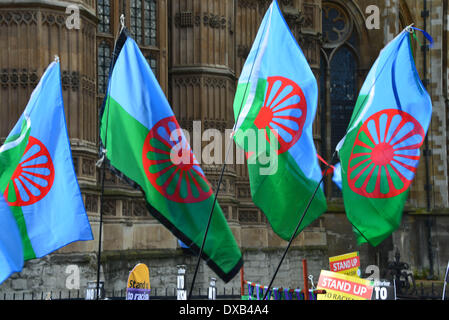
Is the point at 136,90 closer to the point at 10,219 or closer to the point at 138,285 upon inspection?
the point at 10,219

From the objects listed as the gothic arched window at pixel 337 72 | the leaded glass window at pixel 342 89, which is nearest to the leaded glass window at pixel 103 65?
the gothic arched window at pixel 337 72

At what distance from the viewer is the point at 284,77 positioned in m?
11.7

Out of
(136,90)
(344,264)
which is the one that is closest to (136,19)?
(344,264)

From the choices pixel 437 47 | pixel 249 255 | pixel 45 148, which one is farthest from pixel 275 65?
pixel 437 47

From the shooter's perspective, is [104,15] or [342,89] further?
[342,89]

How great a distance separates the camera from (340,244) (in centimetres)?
3059

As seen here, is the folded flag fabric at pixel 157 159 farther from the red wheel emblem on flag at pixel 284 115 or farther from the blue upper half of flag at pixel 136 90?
the red wheel emblem on flag at pixel 284 115

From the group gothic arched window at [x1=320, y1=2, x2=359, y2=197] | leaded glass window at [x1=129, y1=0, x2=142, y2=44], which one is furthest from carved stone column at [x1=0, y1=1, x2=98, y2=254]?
gothic arched window at [x1=320, y1=2, x2=359, y2=197]

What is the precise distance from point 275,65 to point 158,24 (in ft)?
33.2

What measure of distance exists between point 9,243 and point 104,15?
1065 cm

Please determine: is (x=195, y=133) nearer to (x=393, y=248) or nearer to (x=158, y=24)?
(x=158, y=24)

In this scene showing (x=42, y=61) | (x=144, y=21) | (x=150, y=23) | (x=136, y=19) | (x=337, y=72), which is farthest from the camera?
(x=337, y=72)

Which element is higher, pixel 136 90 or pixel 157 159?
pixel 136 90
